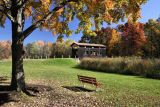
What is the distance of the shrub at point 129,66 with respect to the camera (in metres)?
30.1

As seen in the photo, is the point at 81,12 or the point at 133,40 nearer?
the point at 81,12

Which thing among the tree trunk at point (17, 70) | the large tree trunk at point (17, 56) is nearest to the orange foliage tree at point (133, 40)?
the large tree trunk at point (17, 56)

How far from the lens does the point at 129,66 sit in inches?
1346

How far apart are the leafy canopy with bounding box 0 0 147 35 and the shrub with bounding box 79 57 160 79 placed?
11.8 meters

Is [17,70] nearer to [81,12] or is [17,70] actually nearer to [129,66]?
[81,12]

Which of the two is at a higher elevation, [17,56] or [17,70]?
[17,56]

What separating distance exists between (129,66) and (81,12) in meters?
17.5

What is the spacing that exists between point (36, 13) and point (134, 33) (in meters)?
65.7

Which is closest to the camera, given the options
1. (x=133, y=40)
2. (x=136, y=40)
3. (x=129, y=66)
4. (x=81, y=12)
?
(x=81, y=12)

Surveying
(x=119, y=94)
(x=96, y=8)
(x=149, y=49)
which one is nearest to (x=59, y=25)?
(x=96, y=8)

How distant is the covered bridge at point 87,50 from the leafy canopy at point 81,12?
66.2m

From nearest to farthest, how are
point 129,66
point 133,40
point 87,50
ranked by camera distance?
1. point 129,66
2. point 133,40
3. point 87,50

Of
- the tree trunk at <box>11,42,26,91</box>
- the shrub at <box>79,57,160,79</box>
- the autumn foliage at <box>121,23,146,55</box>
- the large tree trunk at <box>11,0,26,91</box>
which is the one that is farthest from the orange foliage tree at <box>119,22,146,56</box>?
the tree trunk at <box>11,42,26,91</box>

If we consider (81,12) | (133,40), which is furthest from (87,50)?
(81,12)
